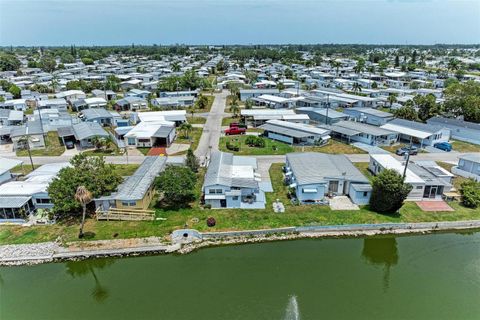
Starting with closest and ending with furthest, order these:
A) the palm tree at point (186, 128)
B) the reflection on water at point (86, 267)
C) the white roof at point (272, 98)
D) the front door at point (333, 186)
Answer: the reflection on water at point (86, 267) < the front door at point (333, 186) < the palm tree at point (186, 128) < the white roof at point (272, 98)

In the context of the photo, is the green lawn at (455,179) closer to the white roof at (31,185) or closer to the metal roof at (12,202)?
the white roof at (31,185)

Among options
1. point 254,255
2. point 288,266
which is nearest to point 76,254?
point 254,255

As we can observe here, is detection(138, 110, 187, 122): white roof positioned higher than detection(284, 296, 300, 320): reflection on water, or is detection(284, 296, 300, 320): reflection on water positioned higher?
detection(138, 110, 187, 122): white roof

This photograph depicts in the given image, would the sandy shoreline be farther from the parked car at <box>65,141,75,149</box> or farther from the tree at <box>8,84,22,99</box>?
the tree at <box>8,84,22,99</box>

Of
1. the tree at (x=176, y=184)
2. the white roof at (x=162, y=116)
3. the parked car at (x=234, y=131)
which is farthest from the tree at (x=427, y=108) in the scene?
the tree at (x=176, y=184)

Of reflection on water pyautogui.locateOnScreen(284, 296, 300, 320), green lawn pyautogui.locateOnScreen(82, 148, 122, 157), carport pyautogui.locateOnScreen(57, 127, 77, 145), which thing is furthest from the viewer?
carport pyautogui.locateOnScreen(57, 127, 77, 145)

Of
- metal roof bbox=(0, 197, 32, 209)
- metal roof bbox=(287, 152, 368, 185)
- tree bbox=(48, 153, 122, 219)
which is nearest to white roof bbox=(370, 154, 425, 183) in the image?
metal roof bbox=(287, 152, 368, 185)
